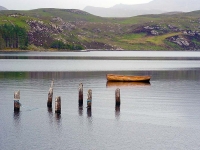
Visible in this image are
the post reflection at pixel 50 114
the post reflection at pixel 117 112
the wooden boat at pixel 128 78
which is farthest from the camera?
the wooden boat at pixel 128 78

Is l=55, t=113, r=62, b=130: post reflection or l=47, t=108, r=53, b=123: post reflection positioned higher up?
l=47, t=108, r=53, b=123: post reflection

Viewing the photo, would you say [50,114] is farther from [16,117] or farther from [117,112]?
[117,112]

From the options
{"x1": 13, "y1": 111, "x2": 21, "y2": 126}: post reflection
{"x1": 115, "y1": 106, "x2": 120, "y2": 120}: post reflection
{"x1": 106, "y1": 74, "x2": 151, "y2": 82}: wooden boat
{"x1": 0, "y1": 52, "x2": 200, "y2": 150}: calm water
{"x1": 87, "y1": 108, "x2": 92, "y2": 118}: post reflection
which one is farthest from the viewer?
{"x1": 106, "y1": 74, "x2": 151, "y2": 82}: wooden boat

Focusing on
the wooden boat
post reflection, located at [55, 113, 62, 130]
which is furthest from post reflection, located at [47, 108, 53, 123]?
the wooden boat

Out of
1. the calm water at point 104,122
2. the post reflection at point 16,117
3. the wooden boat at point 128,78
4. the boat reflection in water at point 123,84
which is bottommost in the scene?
the boat reflection in water at point 123,84

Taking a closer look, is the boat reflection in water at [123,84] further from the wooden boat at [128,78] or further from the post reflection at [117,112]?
the post reflection at [117,112]

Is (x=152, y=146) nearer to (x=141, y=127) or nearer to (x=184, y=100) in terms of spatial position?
(x=141, y=127)

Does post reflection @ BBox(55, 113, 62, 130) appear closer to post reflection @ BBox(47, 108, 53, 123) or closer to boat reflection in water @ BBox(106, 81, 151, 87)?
post reflection @ BBox(47, 108, 53, 123)

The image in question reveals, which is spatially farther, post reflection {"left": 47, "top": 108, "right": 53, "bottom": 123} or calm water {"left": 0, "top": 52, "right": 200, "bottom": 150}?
post reflection {"left": 47, "top": 108, "right": 53, "bottom": 123}

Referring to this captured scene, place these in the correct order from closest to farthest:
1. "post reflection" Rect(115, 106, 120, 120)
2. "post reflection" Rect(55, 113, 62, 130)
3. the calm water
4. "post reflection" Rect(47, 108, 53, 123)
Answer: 1. the calm water
2. "post reflection" Rect(55, 113, 62, 130)
3. "post reflection" Rect(47, 108, 53, 123)
4. "post reflection" Rect(115, 106, 120, 120)

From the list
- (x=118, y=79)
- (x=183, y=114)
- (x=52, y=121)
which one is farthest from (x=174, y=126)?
(x=118, y=79)

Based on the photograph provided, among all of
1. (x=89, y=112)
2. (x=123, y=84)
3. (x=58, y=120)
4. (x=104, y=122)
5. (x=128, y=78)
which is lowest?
(x=123, y=84)

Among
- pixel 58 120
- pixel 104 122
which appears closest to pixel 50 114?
pixel 58 120

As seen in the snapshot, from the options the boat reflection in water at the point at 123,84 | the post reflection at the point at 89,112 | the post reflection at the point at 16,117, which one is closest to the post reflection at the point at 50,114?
the post reflection at the point at 16,117
